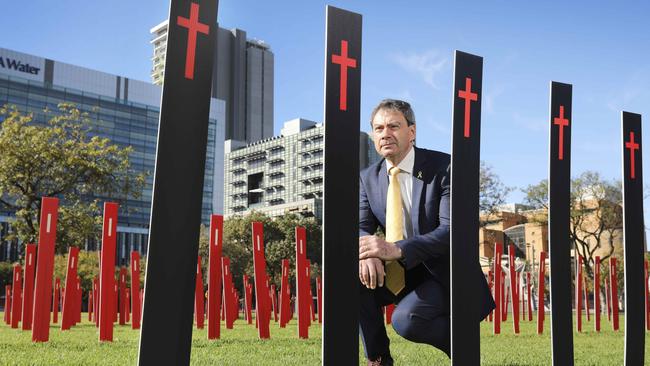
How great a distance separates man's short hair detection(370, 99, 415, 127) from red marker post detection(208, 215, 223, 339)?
4.91 metres

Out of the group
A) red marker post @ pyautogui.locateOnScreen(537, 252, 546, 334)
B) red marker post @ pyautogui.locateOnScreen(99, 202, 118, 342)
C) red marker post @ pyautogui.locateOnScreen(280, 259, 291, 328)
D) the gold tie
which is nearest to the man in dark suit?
the gold tie

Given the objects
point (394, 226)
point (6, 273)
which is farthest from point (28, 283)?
point (6, 273)

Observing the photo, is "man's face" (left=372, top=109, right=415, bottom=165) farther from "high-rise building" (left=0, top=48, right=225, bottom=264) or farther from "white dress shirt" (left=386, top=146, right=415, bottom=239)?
"high-rise building" (left=0, top=48, right=225, bottom=264)

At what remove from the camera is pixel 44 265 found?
28.2ft

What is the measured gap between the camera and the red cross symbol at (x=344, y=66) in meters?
4.20

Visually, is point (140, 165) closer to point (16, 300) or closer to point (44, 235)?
point (16, 300)

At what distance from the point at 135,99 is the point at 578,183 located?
173ft

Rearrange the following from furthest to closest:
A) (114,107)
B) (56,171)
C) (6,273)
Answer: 1. (114,107)
2. (6,273)
3. (56,171)

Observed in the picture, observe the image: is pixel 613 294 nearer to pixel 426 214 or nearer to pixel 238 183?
pixel 426 214

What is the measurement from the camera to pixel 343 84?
421cm

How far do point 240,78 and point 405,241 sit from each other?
120463 millimetres

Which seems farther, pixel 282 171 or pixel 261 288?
pixel 282 171

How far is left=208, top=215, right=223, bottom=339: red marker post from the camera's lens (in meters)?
9.77

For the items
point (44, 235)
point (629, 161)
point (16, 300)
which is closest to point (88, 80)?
point (16, 300)
